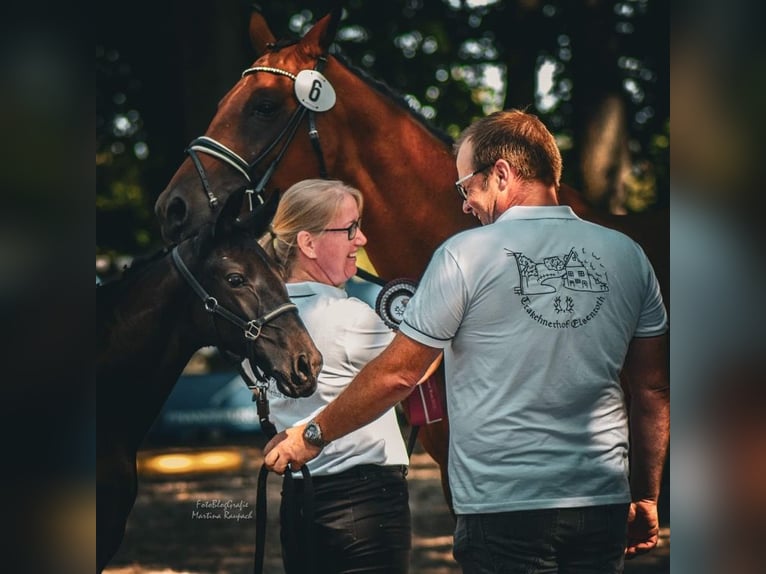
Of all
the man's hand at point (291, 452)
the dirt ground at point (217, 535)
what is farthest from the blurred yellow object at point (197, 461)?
the man's hand at point (291, 452)

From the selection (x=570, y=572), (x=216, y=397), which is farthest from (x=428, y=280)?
(x=216, y=397)

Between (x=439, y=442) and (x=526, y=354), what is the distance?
5.16ft

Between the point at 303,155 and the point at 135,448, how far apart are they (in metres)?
1.28

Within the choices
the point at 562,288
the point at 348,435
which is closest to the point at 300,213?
the point at 348,435

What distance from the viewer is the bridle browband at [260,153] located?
3969 mm

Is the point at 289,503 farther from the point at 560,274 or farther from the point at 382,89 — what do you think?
the point at 382,89

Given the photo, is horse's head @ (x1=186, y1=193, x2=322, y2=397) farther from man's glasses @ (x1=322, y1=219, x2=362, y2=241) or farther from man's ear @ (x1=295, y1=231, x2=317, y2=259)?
man's glasses @ (x1=322, y1=219, x2=362, y2=241)

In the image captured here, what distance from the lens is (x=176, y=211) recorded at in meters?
3.95

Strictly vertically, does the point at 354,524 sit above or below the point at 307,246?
below

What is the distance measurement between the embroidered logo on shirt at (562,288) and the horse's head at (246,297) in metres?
1.15

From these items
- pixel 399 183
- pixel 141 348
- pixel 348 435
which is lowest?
pixel 348 435

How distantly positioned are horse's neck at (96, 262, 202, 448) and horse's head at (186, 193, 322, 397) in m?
0.11
